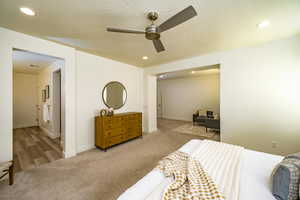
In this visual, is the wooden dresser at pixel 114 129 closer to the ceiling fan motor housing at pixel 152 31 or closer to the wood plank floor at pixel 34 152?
the wood plank floor at pixel 34 152

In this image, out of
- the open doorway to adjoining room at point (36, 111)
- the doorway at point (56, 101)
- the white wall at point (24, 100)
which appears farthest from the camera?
the white wall at point (24, 100)

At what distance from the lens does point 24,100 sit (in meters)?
5.12

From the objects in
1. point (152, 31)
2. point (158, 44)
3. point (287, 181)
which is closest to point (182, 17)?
point (152, 31)

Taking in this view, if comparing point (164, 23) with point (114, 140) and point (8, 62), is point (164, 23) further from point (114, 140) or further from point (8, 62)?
point (114, 140)

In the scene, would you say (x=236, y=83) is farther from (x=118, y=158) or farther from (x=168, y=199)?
(x=118, y=158)

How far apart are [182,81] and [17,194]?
23.5 ft

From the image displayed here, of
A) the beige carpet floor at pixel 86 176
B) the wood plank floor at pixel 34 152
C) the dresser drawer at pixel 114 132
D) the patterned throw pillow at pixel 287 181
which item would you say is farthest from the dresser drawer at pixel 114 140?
the patterned throw pillow at pixel 287 181

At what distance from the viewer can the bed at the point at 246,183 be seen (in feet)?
2.81

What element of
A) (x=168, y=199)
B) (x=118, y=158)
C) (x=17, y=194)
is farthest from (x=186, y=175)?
(x=17, y=194)

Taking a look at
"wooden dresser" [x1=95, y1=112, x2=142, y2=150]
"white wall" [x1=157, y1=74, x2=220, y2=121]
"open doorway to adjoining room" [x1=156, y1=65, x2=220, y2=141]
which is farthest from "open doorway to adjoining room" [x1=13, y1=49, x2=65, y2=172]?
"white wall" [x1=157, y1=74, x2=220, y2=121]

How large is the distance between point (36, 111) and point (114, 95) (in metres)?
4.62

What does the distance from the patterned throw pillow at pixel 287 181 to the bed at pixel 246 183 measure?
0.07 meters

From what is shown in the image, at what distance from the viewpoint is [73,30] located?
2.01m

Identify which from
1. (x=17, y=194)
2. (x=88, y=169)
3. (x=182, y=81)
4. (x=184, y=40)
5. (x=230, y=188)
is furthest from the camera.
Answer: (x=182, y=81)
